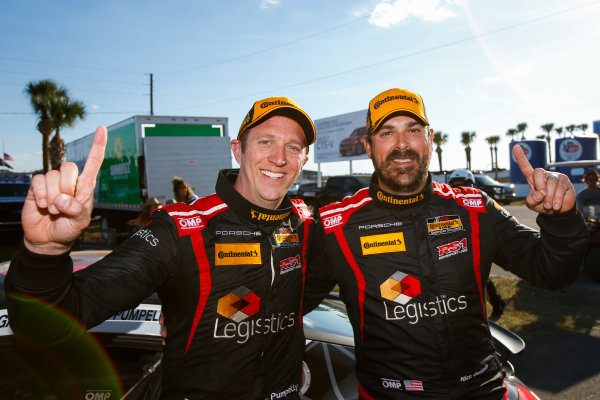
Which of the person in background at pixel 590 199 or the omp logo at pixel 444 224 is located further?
the person in background at pixel 590 199

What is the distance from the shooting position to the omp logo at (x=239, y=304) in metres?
1.63

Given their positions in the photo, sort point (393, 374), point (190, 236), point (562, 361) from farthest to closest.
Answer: point (562, 361) → point (393, 374) → point (190, 236)

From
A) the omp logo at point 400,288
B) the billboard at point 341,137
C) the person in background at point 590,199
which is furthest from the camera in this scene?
the billboard at point 341,137

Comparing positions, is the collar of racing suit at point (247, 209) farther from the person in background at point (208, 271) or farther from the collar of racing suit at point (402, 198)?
the collar of racing suit at point (402, 198)

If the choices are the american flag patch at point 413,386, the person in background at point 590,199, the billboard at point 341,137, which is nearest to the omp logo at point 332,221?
the american flag patch at point 413,386

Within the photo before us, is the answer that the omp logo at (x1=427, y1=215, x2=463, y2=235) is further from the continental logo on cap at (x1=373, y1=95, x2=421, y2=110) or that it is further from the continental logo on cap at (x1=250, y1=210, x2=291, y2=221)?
the continental logo on cap at (x1=250, y1=210, x2=291, y2=221)

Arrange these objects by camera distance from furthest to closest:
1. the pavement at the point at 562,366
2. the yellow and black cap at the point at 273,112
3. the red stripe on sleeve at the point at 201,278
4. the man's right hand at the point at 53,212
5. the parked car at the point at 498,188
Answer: the parked car at the point at 498,188
the pavement at the point at 562,366
the yellow and black cap at the point at 273,112
the red stripe on sleeve at the point at 201,278
the man's right hand at the point at 53,212

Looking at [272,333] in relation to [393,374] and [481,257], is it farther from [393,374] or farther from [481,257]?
[481,257]

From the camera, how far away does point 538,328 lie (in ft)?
15.8

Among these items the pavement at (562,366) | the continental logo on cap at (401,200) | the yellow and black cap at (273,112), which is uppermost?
the yellow and black cap at (273,112)

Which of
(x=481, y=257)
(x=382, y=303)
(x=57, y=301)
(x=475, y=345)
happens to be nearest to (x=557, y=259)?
(x=481, y=257)

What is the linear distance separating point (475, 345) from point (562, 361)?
121 inches

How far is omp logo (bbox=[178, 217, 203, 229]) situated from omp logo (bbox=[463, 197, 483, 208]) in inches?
56.4

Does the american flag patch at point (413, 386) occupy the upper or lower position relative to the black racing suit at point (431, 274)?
lower
